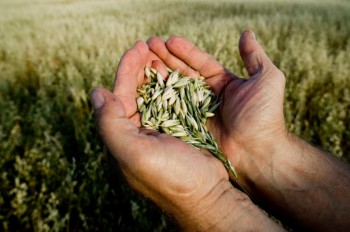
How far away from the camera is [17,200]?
288cm

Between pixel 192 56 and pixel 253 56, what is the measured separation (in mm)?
574

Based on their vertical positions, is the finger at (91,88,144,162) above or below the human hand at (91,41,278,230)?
above

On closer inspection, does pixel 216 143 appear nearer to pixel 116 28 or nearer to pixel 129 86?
pixel 129 86

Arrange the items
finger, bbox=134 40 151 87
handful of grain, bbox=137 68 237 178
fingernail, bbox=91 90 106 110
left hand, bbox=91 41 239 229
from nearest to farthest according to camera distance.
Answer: left hand, bbox=91 41 239 229 < fingernail, bbox=91 90 106 110 < handful of grain, bbox=137 68 237 178 < finger, bbox=134 40 151 87

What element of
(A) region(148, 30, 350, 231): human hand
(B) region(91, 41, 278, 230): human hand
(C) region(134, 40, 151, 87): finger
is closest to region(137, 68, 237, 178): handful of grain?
(C) region(134, 40, 151, 87): finger

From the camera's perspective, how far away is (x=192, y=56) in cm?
311

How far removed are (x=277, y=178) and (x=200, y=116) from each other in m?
0.69

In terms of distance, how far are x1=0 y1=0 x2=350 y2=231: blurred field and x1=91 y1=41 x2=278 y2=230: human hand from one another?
0.69 m

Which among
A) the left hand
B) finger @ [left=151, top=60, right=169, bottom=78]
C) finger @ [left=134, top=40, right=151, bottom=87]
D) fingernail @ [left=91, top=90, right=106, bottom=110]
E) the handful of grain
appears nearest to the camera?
the left hand

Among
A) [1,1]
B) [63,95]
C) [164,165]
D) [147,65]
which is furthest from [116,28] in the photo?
[1,1]

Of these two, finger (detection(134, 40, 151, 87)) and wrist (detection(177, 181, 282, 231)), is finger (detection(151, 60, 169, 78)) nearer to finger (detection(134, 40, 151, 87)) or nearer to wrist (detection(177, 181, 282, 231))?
finger (detection(134, 40, 151, 87))

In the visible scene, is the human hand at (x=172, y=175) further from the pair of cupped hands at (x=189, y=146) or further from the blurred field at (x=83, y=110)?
the blurred field at (x=83, y=110)

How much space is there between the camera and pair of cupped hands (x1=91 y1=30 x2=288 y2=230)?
2.08 meters

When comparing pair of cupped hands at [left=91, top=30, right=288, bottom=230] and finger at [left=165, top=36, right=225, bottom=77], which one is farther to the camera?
finger at [left=165, top=36, right=225, bottom=77]
